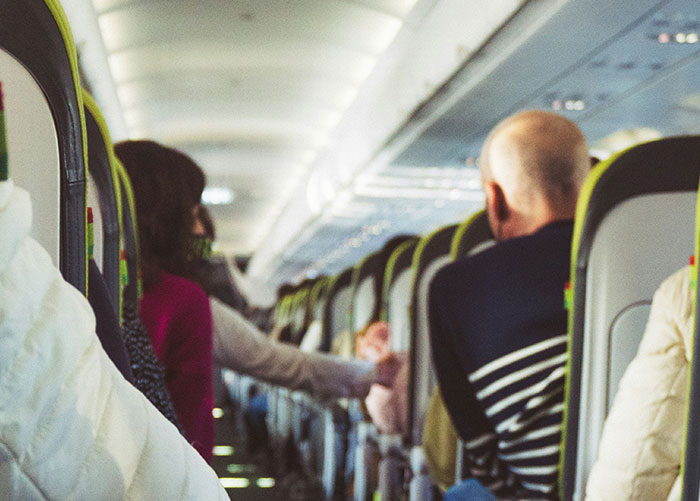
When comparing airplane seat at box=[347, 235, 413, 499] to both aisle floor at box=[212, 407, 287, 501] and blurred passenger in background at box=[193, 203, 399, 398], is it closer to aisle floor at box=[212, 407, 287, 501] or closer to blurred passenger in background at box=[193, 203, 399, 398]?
blurred passenger in background at box=[193, 203, 399, 398]

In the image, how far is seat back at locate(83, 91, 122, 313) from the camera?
1.52 meters

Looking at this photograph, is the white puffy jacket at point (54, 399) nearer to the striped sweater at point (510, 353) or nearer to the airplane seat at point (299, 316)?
the striped sweater at point (510, 353)

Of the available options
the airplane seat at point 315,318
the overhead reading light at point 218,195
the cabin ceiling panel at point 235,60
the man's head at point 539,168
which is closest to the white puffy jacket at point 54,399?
the man's head at point 539,168

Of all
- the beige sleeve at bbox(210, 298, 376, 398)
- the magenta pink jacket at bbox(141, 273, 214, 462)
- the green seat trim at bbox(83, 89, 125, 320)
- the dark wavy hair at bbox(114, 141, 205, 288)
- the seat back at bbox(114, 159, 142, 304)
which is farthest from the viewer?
the beige sleeve at bbox(210, 298, 376, 398)

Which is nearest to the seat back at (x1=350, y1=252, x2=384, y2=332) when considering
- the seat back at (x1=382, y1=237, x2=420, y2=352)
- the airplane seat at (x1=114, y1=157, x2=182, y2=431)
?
the seat back at (x1=382, y1=237, x2=420, y2=352)

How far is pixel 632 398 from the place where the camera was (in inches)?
64.0

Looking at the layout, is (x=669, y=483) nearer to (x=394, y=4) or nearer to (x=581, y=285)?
(x=581, y=285)

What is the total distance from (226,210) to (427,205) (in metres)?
6.95

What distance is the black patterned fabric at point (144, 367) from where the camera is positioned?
163 centimetres

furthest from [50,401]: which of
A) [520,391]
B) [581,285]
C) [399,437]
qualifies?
[399,437]

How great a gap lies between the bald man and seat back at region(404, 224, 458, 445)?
0.88 meters

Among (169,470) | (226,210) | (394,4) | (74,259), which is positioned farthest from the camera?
(226,210)

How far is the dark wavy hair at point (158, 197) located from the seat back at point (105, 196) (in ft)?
2.36

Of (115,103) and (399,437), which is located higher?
(115,103)
